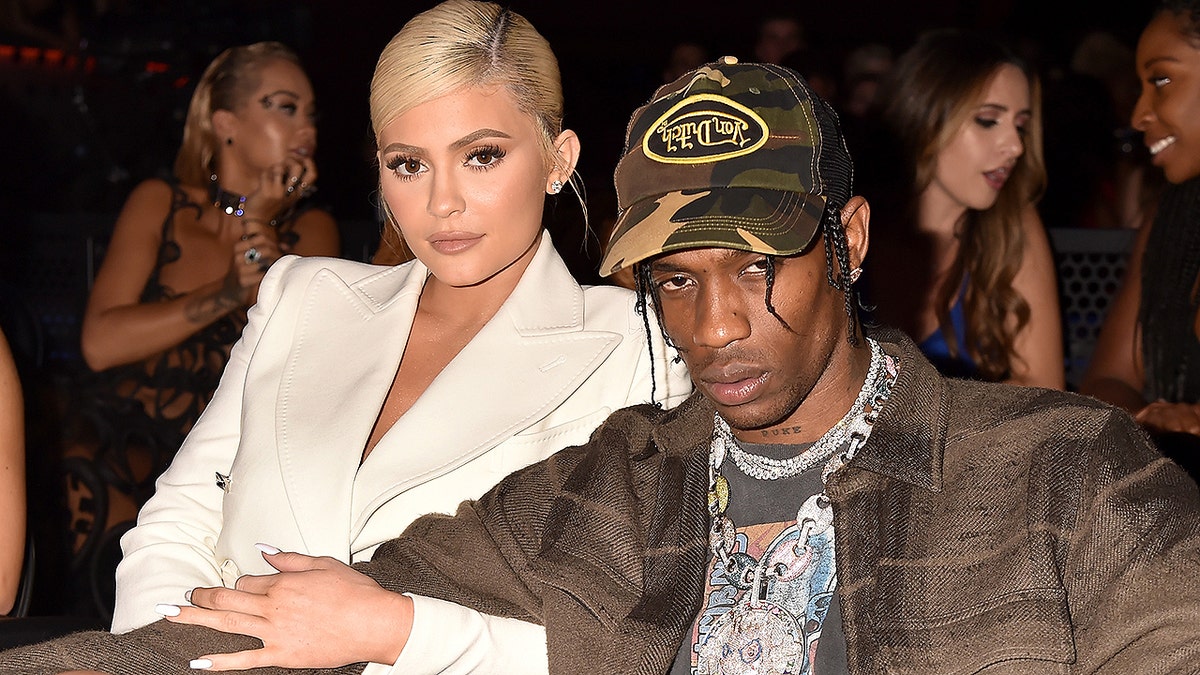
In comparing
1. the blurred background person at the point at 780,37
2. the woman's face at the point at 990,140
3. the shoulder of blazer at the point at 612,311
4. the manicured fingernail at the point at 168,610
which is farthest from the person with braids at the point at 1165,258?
the blurred background person at the point at 780,37

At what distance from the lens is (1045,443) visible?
1.87 meters

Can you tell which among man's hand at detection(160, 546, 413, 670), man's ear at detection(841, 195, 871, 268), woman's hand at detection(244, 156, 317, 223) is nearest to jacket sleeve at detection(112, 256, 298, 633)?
man's hand at detection(160, 546, 413, 670)

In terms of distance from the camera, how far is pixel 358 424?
2424mm

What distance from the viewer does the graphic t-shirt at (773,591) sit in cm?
189

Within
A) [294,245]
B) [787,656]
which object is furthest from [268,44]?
[787,656]

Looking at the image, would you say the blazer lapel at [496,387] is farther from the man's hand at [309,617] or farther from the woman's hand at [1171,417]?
the woman's hand at [1171,417]

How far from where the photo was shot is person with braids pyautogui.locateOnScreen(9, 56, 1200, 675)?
1.78 meters

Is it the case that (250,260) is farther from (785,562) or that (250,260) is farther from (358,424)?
(785,562)

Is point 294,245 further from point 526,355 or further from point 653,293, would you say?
point 653,293

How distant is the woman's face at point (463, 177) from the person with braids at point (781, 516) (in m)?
0.38

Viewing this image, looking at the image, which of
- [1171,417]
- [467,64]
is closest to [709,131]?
[467,64]

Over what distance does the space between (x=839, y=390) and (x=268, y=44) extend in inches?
106

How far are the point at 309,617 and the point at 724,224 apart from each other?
78 centimetres

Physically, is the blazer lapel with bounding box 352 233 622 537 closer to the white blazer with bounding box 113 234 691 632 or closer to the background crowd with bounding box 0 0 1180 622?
the white blazer with bounding box 113 234 691 632
